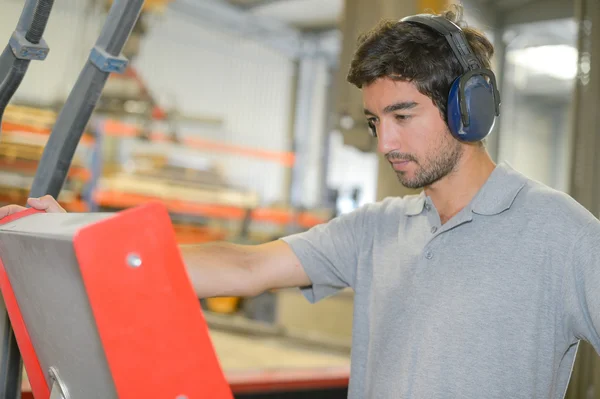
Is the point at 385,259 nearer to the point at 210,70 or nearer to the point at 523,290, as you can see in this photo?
the point at 523,290

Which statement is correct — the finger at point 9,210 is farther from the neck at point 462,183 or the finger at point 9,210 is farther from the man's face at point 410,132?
the neck at point 462,183

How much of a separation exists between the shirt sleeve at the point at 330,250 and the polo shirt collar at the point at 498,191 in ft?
1.05

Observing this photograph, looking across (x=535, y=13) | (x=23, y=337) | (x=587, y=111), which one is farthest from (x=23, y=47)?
(x=535, y=13)

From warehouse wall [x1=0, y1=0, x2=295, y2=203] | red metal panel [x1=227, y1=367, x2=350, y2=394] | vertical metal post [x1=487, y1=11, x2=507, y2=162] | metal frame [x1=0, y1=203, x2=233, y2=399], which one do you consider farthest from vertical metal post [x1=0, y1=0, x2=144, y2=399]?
warehouse wall [x1=0, y1=0, x2=295, y2=203]

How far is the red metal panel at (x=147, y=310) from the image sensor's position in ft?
2.06

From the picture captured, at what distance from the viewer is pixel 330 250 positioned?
158 cm

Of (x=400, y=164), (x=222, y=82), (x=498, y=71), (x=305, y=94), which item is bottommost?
(x=400, y=164)

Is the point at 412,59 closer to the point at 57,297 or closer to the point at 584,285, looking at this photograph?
the point at 584,285

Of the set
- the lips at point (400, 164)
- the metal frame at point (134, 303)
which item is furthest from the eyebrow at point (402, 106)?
the metal frame at point (134, 303)

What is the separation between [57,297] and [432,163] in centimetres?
89

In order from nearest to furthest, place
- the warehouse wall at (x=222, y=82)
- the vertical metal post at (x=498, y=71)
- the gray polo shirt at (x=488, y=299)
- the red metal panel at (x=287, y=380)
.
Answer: the gray polo shirt at (x=488, y=299)
the red metal panel at (x=287, y=380)
the vertical metal post at (x=498, y=71)
the warehouse wall at (x=222, y=82)

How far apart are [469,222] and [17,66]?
0.93 m

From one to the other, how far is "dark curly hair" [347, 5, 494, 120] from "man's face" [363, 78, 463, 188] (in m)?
0.02

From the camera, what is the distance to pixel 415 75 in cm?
140
